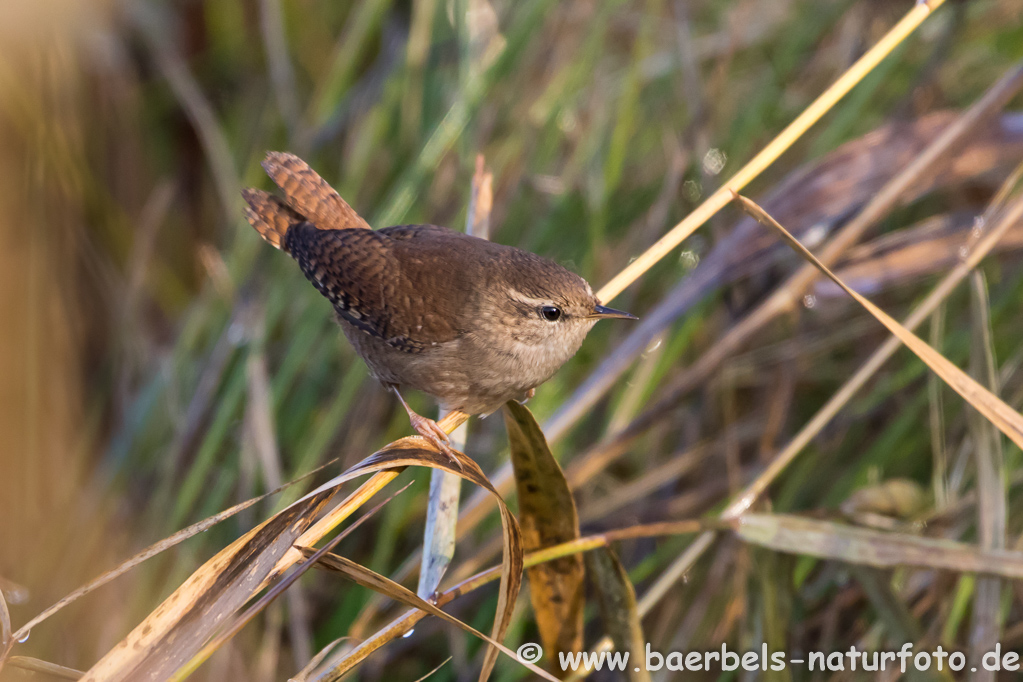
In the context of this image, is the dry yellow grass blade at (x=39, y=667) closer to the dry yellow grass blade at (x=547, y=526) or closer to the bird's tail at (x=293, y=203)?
the dry yellow grass blade at (x=547, y=526)

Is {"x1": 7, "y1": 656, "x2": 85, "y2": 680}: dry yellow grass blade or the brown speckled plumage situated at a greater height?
the brown speckled plumage

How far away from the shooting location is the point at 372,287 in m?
2.13

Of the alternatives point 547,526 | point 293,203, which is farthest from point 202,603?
point 293,203

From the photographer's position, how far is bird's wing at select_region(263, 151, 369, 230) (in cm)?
230

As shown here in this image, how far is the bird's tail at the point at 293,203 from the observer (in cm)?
231

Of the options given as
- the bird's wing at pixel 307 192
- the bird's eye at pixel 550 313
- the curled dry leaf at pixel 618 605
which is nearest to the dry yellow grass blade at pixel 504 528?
the curled dry leaf at pixel 618 605

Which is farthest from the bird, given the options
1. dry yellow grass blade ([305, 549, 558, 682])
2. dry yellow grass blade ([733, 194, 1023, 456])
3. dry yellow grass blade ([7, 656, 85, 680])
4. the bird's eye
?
dry yellow grass blade ([7, 656, 85, 680])

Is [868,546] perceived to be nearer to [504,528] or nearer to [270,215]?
[504,528]

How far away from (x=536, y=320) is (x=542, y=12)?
4.55 ft

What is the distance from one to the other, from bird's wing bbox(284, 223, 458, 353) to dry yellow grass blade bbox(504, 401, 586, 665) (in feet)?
1.08

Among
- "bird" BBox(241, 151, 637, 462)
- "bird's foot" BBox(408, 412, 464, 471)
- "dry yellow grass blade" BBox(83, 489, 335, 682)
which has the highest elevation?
"bird" BBox(241, 151, 637, 462)

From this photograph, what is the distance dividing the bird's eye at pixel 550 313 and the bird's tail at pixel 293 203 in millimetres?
686

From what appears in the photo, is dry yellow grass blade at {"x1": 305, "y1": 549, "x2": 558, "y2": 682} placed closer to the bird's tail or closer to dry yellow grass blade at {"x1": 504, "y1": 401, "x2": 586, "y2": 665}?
dry yellow grass blade at {"x1": 504, "y1": 401, "x2": 586, "y2": 665}

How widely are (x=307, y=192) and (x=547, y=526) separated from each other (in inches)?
46.4
